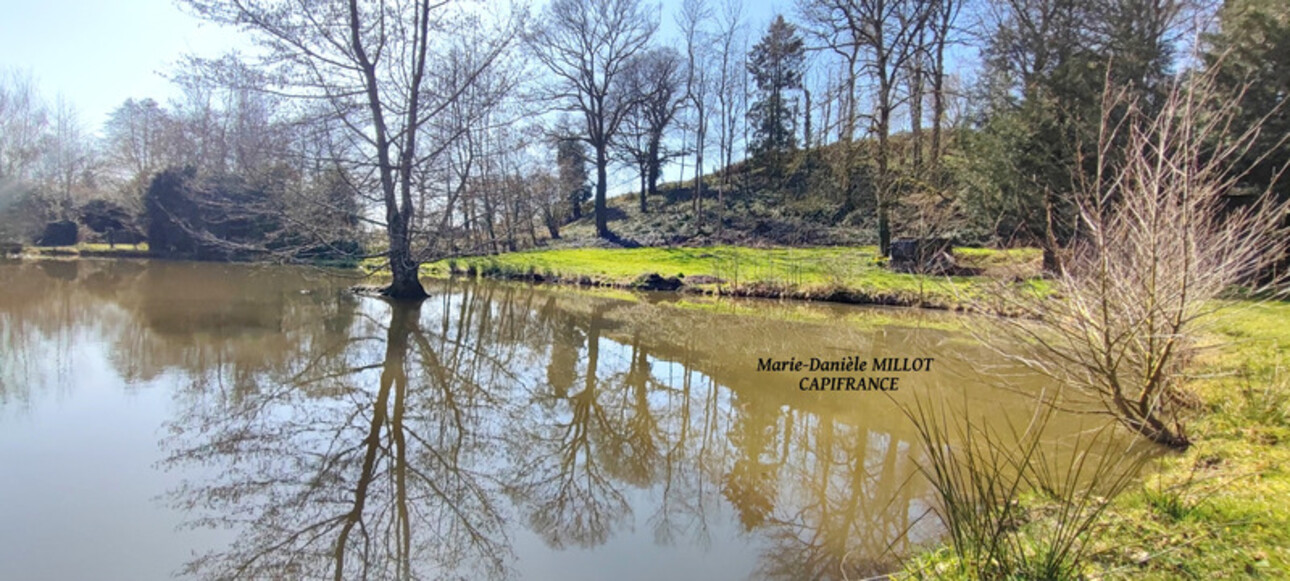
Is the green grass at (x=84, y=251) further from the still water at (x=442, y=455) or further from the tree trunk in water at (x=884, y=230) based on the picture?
the tree trunk in water at (x=884, y=230)

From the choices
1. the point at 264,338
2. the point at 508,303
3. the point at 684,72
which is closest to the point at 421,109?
the point at 508,303

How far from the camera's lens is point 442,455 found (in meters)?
4.32

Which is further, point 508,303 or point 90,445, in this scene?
point 508,303

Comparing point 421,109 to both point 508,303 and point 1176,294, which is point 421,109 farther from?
point 1176,294

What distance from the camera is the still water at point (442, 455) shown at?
3.04m

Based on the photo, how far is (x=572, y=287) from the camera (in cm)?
1822

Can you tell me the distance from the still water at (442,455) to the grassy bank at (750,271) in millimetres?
4813

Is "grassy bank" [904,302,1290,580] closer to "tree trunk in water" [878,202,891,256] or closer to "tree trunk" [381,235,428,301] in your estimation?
"tree trunk" [381,235,428,301]

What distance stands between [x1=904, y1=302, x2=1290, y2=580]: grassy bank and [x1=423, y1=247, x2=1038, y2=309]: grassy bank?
505 cm

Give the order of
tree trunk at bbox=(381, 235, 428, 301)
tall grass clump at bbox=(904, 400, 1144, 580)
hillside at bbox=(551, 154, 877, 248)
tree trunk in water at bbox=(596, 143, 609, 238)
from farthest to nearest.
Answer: tree trunk in water at bbox=(596, 143, 609, 238) → hillside at bbox=(551, 154, 877, 248) → tree trunk at bbox=(381, 235, 428, 301) → tall grass clump at bbox=(904, 400, 1144, 580)

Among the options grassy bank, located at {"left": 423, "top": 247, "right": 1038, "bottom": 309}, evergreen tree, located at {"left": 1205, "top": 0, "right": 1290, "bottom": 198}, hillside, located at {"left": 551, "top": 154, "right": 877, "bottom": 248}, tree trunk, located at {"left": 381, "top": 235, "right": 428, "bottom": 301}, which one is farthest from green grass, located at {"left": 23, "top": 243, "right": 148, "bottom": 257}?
evergreen tree, located at {"left": 1205, "top": 0, "right": 1290, "bottom": 198}

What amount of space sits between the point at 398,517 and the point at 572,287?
14.9 metres

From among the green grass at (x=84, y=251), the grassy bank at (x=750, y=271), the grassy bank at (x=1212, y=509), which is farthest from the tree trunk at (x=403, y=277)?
the green grass at (x=84, y=251)

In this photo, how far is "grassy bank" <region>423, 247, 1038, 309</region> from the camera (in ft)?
44.3
